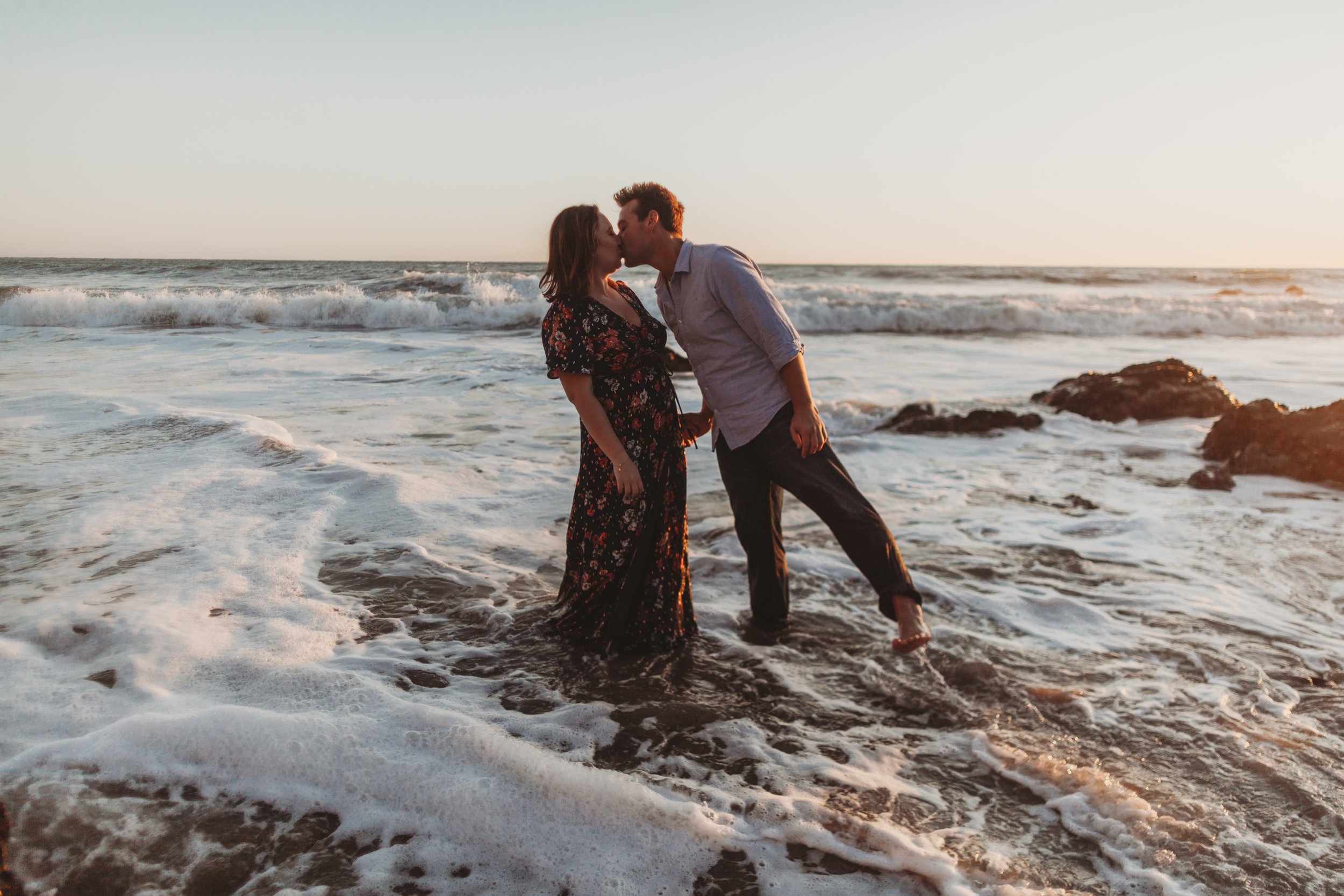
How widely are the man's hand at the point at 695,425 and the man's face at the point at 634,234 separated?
0.75 metres

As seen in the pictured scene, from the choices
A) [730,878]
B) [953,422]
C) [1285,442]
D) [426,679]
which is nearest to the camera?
[730,878]

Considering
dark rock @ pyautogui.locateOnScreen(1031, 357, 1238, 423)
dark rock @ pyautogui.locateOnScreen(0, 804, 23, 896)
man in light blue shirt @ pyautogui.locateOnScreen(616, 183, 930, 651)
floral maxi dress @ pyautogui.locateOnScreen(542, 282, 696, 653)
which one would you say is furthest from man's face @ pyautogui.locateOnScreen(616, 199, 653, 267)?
dark rock @ pyautogui.locateOnScreen(1031, 357, 1238, 423)

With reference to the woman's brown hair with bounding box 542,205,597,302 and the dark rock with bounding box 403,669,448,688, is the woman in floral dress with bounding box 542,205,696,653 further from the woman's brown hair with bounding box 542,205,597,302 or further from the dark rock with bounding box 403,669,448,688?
the dark rock with bounding box 403,669,448,688

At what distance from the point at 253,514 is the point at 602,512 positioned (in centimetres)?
313

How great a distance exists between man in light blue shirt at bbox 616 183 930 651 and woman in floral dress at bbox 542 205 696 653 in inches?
6.2

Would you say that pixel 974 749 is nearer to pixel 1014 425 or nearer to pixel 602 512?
pixel 602 512

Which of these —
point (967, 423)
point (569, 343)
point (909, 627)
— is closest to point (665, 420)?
point (569, 343)

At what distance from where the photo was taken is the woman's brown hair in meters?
3.19

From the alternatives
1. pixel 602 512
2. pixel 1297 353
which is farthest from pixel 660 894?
pixel 1297 353

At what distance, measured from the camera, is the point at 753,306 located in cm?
314

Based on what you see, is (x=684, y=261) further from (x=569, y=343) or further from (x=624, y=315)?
(x=569, y=343)

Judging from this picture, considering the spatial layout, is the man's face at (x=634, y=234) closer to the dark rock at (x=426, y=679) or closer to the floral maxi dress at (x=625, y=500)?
the floral maxi dress at (x=625, y=500)

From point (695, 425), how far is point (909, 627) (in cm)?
125

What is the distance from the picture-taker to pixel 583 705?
131 inches
